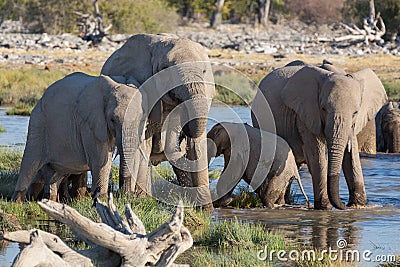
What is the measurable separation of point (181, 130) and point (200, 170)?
457 mm

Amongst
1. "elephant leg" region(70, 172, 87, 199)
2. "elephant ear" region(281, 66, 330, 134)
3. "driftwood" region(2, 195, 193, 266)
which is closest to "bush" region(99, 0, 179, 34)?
"elephant ear" region(281, 66, 330, 134)

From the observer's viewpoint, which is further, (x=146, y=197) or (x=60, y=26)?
(x=60, y=26)

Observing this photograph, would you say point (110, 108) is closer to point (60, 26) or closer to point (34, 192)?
point (34, 192)

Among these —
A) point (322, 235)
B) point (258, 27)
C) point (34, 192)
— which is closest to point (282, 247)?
point (322, 235)

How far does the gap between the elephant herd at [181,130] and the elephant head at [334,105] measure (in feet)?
0.04

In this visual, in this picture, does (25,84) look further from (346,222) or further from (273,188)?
(346,222)

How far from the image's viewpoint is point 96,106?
8453 mm

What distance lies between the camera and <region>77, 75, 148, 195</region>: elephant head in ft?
26.9

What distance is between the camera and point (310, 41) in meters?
40.1

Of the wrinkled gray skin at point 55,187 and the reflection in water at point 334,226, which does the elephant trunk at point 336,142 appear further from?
the wrinkled gray skin at point 55,187

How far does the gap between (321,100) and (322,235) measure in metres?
1.79

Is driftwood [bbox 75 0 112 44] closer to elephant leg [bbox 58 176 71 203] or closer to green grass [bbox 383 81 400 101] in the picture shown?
green grass [bbox 383 81 400 101]

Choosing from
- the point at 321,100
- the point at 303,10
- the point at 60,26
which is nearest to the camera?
the point at 321,100

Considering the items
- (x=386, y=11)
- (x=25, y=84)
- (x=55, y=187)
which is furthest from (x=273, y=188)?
(x=386, y=11)
